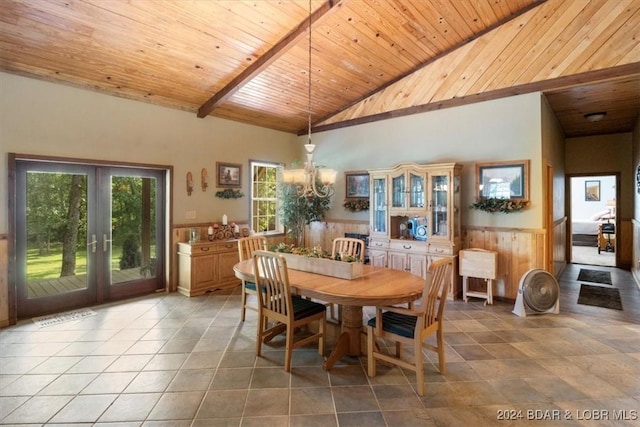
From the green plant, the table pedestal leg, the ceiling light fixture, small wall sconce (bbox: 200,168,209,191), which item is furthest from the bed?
small wall sconce (bbox: 200,168,209,191)

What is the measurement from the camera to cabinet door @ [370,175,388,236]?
5266mm

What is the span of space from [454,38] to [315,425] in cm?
501

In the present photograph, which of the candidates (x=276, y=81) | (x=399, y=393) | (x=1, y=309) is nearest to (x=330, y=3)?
(x=276, y=81)

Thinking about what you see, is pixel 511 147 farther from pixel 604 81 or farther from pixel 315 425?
pixel 315 425

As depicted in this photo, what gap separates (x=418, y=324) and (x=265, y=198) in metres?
4.74

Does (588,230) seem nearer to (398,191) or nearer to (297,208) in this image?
(398,191)

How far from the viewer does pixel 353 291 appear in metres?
2.57

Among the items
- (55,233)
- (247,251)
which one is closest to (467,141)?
(247,251)

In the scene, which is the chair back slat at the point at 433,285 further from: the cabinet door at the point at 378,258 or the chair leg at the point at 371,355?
the cabinet door at the point at 378,258

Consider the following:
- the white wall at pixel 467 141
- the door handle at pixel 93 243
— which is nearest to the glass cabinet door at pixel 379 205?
the white wall at pixel 467 141

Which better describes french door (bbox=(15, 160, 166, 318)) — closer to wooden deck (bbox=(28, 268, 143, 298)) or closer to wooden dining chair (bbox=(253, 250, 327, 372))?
wooden deck (bbox=(28, 268, 143, 298))

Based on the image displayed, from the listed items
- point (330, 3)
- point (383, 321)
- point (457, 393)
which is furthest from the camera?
point (330, 3)

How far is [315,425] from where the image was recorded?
212 cm

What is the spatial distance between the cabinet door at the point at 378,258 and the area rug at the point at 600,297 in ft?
8.96
